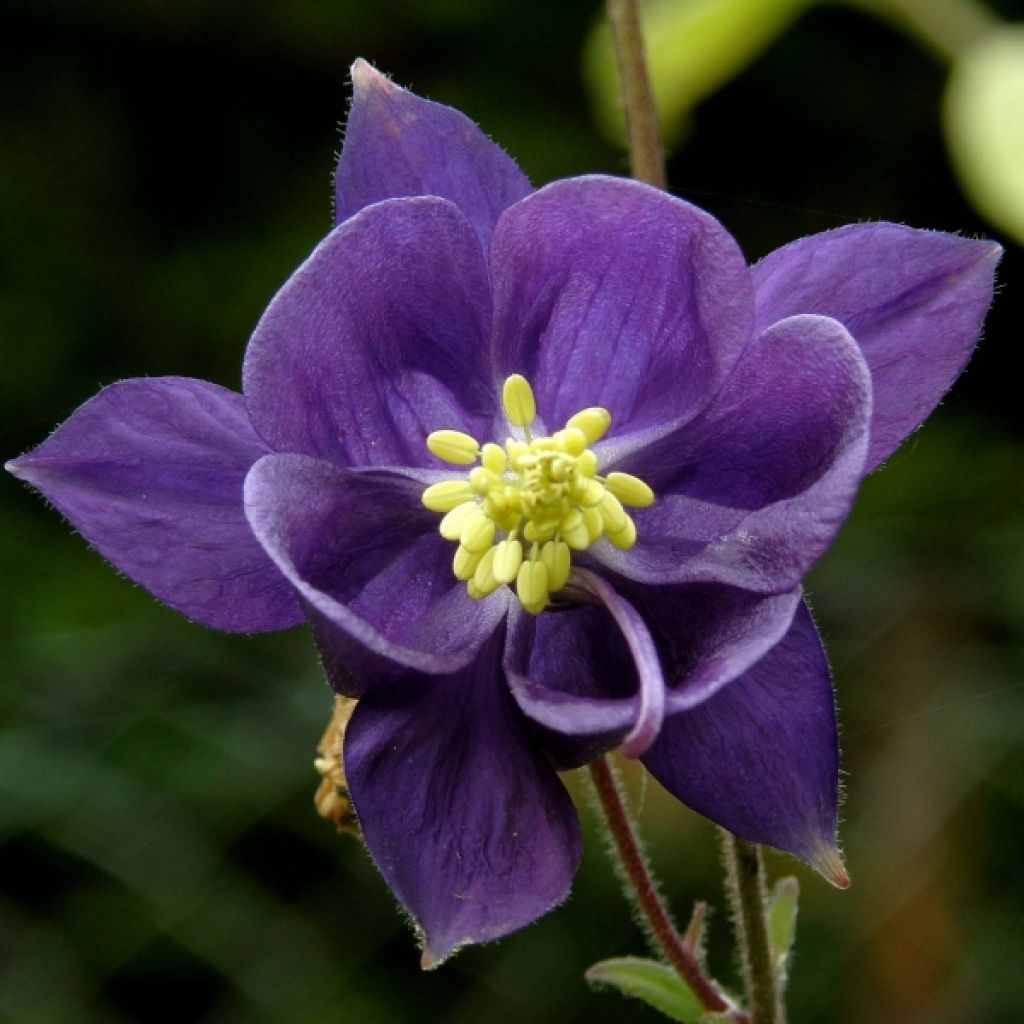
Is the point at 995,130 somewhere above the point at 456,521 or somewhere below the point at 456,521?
above

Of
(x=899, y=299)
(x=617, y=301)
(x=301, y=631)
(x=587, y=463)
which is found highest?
(x=899, y=299)

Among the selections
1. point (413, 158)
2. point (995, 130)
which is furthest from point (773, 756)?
point (995, 130)

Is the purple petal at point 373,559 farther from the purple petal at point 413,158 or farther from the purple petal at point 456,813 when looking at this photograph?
the purple petal at point 413,158

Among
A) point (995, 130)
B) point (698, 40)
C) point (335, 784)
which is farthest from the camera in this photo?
point (698, 40)

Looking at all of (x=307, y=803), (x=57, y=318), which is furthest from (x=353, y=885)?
(x=57, y=318)

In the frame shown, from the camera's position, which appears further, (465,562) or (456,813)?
(465,562)

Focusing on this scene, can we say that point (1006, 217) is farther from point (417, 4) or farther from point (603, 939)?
point (417, 4)

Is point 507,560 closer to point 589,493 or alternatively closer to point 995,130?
point 589,493
